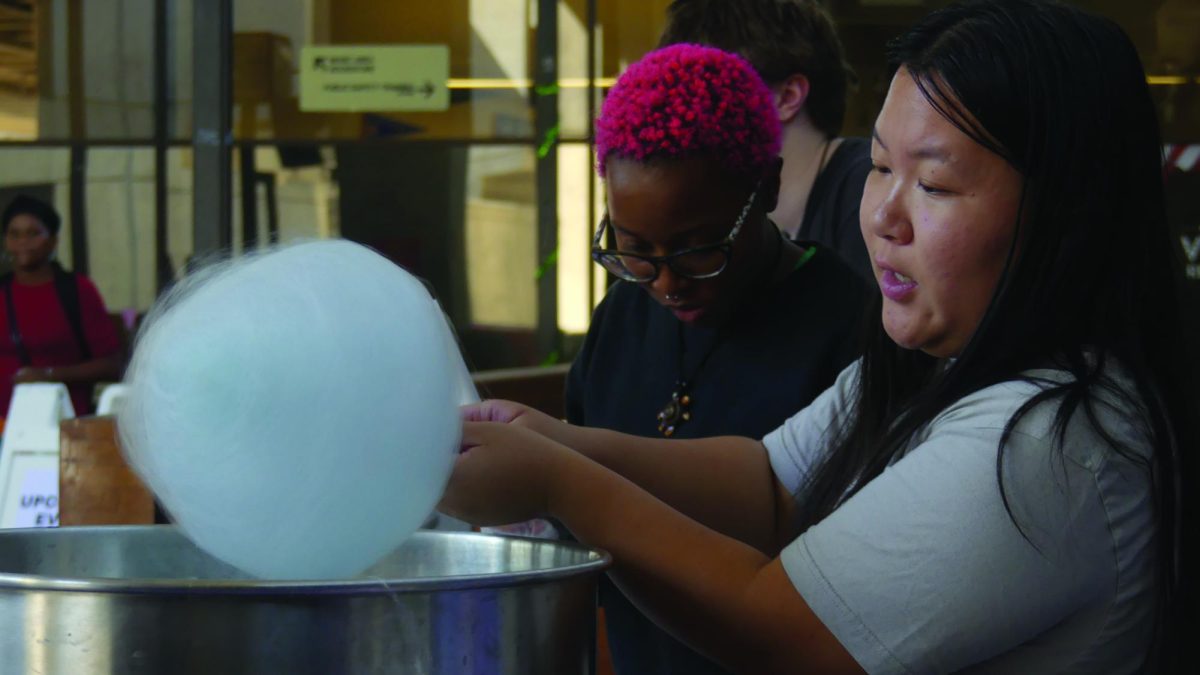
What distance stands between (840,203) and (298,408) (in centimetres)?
131

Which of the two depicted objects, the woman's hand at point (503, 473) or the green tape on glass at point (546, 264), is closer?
the woman's hand at point (503, 473)

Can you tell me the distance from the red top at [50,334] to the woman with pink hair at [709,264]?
3496mm

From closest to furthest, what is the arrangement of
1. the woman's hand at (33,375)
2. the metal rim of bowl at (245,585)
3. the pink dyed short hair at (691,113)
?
the metal rim of bowl at (245,585) < the pink dyed short hair at (691,113) < the woman's hand at (33,375)

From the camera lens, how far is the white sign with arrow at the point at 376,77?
621cm

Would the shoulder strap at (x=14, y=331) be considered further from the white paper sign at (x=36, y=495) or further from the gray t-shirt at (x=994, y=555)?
the gray t-shirt at (x=994, y=555)

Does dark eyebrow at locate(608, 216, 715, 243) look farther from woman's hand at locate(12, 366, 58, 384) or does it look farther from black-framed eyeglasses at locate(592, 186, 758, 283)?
woman's hand at locate(12, 366, 58, 384)

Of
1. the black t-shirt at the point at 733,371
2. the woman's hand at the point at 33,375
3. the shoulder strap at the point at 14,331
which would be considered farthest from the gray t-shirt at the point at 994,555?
the shoulder strap at the point at 14,331

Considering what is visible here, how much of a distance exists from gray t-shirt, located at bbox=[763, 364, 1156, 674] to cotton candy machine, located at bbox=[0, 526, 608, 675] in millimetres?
211

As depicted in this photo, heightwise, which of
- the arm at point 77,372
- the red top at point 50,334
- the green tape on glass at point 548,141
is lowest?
the arm at point 77,372

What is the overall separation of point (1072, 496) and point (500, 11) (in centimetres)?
552

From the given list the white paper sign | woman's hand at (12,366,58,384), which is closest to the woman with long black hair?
the white paper sign

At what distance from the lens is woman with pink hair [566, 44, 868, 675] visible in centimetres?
155

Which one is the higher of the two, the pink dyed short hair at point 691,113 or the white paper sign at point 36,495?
the pink dyed short hair at point 691,113

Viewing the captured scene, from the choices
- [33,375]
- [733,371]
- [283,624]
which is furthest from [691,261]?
[33,375]
